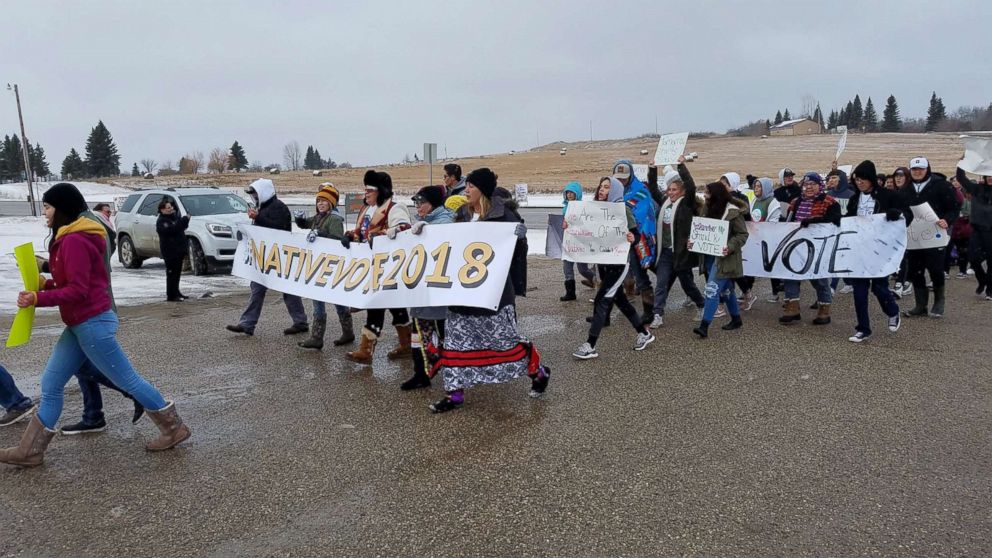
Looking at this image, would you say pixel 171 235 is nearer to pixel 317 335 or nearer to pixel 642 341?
pixel 317 335

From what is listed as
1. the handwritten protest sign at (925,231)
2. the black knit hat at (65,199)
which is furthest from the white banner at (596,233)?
the black knit hat at (65,199)

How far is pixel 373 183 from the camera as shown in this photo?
270 inches

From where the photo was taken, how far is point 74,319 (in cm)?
445

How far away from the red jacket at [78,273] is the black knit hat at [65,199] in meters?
0.10

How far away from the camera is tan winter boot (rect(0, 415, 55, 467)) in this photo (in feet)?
14.6

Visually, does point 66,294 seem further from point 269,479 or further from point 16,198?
point 16,198

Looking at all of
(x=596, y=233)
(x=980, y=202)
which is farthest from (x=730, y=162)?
(x=596, y=233)

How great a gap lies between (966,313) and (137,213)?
15693mm

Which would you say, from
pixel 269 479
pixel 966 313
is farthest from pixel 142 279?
pixel 966 313

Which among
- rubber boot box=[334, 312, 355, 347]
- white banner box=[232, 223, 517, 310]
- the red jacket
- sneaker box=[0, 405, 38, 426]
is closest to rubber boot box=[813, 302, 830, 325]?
white banner box=[232, 223, 517, 310]

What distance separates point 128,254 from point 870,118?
135665 mm

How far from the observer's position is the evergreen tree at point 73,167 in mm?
97481

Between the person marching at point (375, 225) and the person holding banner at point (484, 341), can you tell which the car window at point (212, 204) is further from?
the person holding banner at point (484, 341)

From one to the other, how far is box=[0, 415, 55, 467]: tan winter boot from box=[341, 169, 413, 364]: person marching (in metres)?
2.91
